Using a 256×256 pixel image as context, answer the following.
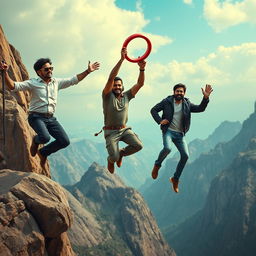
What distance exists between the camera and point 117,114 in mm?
11273

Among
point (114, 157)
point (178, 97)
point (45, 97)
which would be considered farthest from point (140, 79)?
point (45, 97)

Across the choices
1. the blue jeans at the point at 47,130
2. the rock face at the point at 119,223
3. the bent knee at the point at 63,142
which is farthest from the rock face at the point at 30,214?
the rock face at the point at 119,223

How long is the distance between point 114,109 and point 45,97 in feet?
7.66

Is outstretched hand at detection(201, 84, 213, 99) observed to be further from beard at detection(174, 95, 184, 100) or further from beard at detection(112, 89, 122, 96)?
beard at detection(112, 89, 122, 96)

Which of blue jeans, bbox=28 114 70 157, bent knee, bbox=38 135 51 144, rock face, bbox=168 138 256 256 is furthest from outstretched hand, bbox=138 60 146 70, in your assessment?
rock face, bbox=168 138 256 256

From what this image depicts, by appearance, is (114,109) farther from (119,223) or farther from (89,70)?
(119,223)

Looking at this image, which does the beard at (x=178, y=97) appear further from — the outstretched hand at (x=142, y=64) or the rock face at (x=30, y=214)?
the rock face at (x=30, y=214)

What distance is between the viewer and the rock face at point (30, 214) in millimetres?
17541

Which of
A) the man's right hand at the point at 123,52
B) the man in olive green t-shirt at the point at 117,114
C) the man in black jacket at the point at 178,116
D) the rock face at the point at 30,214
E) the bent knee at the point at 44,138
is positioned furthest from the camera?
the rock face at the point at 30,214

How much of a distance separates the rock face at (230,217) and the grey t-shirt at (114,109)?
149492 millimetres

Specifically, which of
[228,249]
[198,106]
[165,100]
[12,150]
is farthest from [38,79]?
[228,249]

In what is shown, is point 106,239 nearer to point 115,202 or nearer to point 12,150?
point 115,202

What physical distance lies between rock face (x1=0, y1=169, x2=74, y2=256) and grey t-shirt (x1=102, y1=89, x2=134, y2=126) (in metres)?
9.24

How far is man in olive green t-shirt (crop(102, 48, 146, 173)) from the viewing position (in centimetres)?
1119
